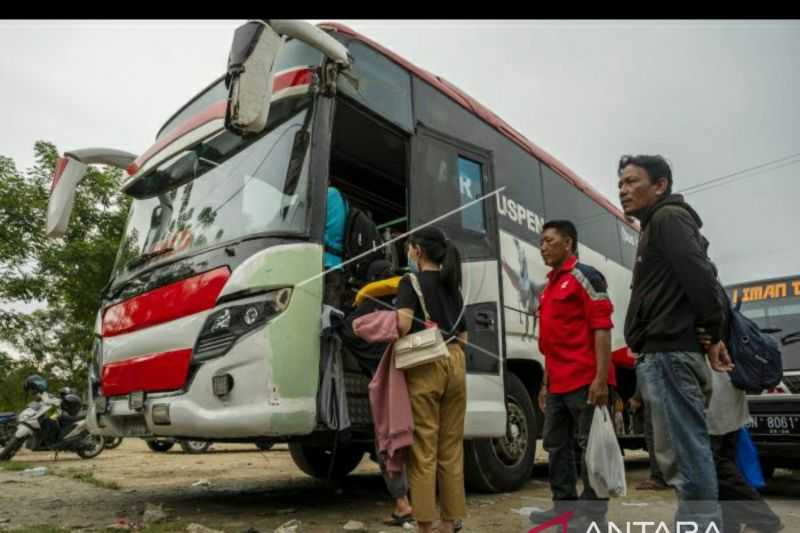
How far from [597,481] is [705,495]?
599mm

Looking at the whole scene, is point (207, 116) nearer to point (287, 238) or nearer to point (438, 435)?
point (287, 238)

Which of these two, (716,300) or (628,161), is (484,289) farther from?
(716,300)

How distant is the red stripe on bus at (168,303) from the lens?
3.99 meters

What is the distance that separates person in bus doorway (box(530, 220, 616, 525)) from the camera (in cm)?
346

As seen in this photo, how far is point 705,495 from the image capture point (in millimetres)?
2766

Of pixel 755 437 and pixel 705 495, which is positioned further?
pixel 755 437

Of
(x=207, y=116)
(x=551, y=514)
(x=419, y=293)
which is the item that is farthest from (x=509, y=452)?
(x=207, y=116)

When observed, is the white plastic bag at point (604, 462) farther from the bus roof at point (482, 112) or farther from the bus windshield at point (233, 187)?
the bus roof at point (482, 112)

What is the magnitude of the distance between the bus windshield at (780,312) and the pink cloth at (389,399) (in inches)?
152

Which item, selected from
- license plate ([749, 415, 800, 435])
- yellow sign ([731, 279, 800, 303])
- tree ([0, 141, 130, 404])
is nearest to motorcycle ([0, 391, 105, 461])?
tree ([0, 141, 130, 404])

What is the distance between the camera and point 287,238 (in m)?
4.02

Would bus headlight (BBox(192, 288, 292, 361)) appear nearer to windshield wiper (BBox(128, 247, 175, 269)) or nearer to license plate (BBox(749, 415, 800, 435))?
windshield wiper (BBox(128, 247, 175, 269))
